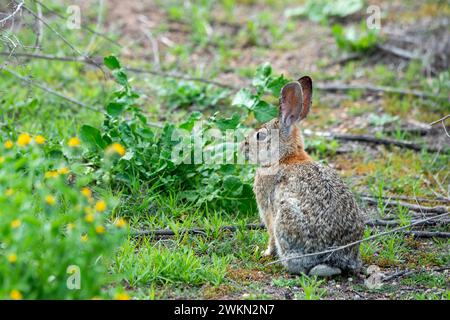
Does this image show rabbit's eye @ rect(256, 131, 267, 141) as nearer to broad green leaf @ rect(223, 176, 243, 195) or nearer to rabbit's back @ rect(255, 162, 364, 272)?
broad green leaf @ rect(223, 176, 243, 195)

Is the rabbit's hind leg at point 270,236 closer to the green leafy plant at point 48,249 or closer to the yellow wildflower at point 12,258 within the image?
the green leafy plant at point 48,249

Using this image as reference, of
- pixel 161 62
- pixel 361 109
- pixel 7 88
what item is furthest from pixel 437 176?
pixel 7 88

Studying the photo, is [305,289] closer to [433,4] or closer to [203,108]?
[203,108]

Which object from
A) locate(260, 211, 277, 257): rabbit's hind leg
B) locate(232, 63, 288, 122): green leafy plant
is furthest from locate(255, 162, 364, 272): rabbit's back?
locate(232, 63, 288, 122): green leafy plant

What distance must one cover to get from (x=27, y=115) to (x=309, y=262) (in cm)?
393

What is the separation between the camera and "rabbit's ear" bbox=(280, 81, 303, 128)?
606 cm

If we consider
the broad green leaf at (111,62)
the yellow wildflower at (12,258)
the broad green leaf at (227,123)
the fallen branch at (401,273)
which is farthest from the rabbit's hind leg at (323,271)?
the broad green leaf at (111,62)

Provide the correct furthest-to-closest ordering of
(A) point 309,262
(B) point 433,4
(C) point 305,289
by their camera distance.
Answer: (B) point 433,4 → (A) point 309,262 → (C) point 305,289

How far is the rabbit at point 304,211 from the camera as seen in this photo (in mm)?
5469

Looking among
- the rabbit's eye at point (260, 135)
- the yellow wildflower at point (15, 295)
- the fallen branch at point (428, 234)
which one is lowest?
the yellow wildflower at point (15, 295)

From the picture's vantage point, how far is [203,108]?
346 inches

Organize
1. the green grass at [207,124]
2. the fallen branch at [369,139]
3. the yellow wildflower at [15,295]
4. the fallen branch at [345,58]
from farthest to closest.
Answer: the fallen branch at [345,58] < the fallen branch at [369,139] < the green grass at [207,124] < the yellow wildflower at [15,295]

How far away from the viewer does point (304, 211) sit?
18.1 ft

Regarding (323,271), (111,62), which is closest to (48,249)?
(323,271)
